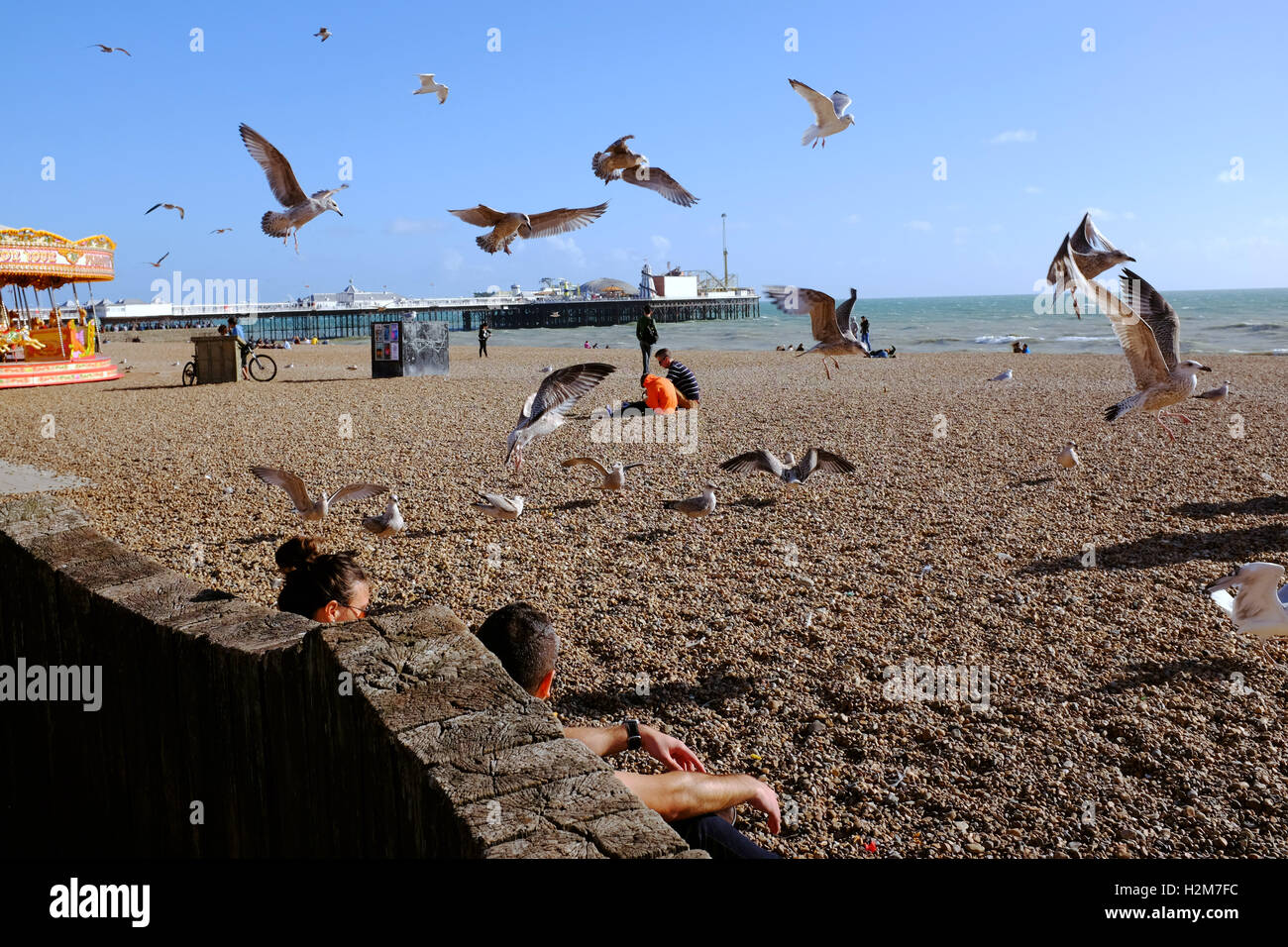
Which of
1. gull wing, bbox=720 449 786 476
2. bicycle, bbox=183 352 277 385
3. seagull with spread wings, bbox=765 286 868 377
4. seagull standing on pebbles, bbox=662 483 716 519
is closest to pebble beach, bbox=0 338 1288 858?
seagull standing on pebbles, bbox=662 483 716 519

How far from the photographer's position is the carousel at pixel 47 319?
2402 centimetres

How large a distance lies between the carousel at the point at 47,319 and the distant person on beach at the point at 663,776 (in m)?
25.2

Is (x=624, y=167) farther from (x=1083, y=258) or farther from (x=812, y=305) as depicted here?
(x=1083, y=258)

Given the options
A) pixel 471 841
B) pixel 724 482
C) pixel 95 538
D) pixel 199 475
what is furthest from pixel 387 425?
pixel 471 841

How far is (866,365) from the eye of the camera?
28.9 meters

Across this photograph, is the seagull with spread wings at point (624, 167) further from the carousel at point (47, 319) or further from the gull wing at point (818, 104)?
the carousel at point (47, 319)

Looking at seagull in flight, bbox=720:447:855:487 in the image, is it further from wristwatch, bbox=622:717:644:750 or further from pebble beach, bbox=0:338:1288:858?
wristwatch, bbox=622:717:644:750

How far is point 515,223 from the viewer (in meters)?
7.41

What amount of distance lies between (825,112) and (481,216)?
9.03ft


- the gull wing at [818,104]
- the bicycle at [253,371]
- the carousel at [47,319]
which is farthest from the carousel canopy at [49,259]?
the gull wing at [818,104]

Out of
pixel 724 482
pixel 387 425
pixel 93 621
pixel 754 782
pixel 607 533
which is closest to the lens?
pixel 754 782

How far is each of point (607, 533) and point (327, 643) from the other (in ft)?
19.6

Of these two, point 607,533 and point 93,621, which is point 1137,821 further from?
point 607,533
